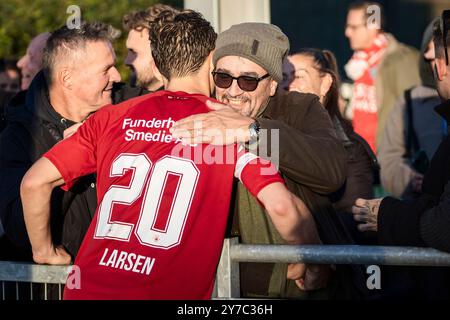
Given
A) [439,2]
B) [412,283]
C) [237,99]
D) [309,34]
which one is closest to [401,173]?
[412,283]

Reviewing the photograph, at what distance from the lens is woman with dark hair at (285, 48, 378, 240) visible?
203 inches

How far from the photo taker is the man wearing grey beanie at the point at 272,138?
155 inches

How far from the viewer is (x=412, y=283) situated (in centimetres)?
611

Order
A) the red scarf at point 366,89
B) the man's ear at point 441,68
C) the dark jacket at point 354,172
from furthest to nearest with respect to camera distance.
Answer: the red scarf at point 366,89 < the dark jacket at point 354,172 < the man's ear at point 441,68

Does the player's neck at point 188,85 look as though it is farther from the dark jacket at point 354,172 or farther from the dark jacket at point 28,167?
the dark jacket at point 354,172

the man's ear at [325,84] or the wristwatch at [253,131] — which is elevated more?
the wristwatch at [253,131]

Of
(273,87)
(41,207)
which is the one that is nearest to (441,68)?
(273,87)

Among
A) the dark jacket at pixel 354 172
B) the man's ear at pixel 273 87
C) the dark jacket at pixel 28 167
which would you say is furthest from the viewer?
the dark jacket at pixel 354 172

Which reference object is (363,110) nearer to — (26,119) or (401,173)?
(401,173)

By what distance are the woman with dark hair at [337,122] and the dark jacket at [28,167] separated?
1.28 m

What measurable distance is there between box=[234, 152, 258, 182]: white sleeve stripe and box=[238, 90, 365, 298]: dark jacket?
9.1 inches

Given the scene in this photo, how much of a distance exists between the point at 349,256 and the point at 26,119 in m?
1.95

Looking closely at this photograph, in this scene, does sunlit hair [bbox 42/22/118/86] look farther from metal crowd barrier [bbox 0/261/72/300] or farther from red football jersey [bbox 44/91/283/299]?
red football jersey [bbox 44/91/283/299]

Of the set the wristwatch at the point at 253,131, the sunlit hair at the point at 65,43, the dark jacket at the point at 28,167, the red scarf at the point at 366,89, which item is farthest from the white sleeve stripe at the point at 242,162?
the red scarf at the point at 366,89
